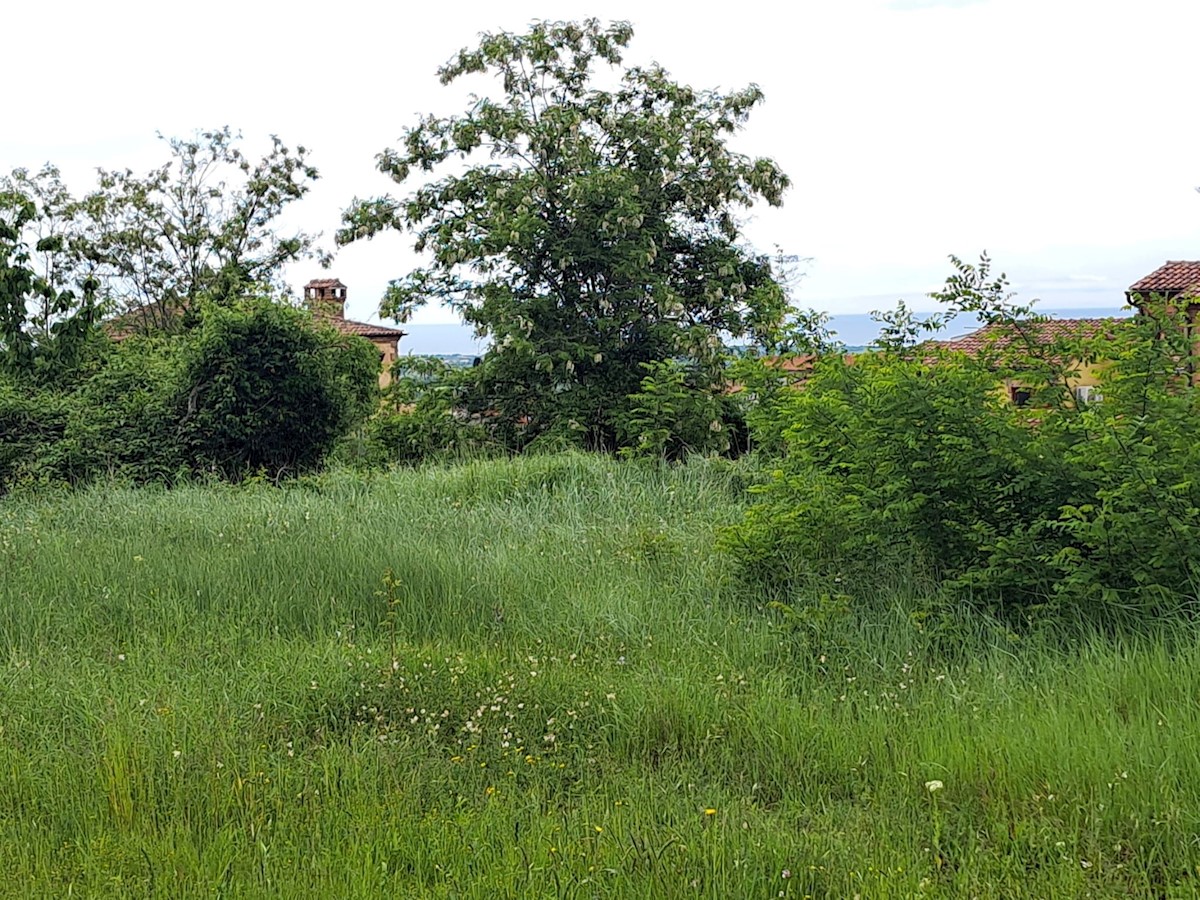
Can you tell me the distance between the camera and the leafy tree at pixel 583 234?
1945 cm

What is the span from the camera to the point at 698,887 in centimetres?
329

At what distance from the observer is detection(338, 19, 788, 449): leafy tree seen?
63.8 ft

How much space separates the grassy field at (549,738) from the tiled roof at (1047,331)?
1.49m

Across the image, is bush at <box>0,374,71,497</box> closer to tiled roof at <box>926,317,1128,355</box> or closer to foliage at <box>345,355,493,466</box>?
foliage at <box>345,355,493,466</box>

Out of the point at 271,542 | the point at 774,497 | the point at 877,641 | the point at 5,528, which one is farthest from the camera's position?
the point at 5,528

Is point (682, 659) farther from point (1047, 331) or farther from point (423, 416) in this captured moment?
point (423, 416)

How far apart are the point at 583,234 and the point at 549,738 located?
16.2 m

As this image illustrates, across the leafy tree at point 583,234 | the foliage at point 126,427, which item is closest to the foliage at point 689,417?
the leafy tree at point 583,234

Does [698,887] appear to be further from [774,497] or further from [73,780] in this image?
[774,497]

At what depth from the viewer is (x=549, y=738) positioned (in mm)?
4402

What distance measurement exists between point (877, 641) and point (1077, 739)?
152cm

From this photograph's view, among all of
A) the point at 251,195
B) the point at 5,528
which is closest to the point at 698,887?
the point at 5,528

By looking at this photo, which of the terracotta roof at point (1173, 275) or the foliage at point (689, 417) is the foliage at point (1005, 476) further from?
the terracotta roof at point (1173, 275)

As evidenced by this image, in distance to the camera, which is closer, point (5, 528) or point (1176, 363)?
point (1176, 363)
